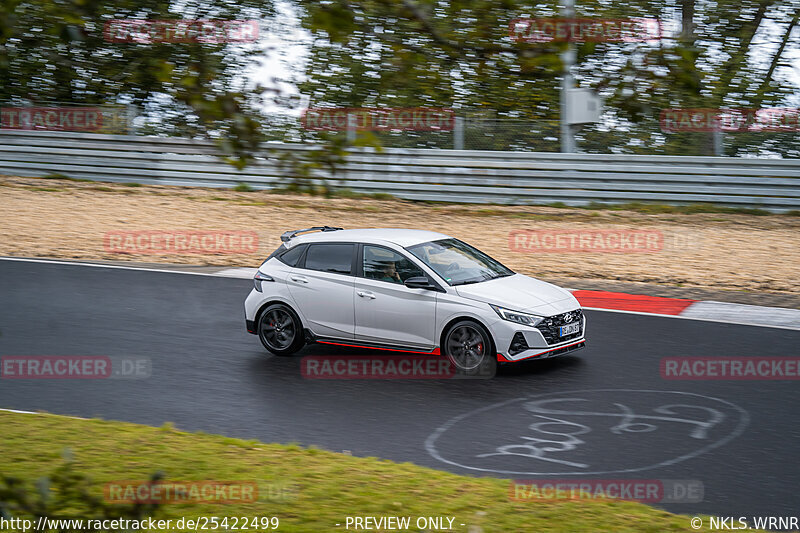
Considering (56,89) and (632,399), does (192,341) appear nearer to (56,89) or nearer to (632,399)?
(632,399)

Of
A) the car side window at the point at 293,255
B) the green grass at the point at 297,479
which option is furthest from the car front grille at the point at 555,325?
the green grass at the point at 297,479

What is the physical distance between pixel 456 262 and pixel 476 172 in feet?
34.3

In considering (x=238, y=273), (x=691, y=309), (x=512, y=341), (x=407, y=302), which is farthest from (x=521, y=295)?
(x=238, y=273)

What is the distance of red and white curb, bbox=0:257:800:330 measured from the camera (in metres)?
12.2

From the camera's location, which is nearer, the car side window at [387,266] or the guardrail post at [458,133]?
the car side window at [387,266]

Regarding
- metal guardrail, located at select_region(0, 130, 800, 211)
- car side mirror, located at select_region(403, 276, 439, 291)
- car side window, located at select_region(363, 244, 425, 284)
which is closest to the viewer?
car side mirror, located at select_region(403, 276, 439, 291)

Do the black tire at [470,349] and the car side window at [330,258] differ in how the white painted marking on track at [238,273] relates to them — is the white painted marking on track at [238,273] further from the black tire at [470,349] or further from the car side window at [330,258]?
the black tire at [470,349]

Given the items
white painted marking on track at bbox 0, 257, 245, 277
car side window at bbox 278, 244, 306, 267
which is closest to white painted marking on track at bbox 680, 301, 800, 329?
car side window at bbox 278, 244, 306, 267

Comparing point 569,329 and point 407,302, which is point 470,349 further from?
point 569,329

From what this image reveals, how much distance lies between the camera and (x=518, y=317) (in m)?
9.54

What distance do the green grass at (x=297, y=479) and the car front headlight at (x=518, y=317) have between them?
3.07 m

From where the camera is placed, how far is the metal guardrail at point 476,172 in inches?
749

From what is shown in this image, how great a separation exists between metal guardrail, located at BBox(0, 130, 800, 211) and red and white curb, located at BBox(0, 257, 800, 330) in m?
5.63

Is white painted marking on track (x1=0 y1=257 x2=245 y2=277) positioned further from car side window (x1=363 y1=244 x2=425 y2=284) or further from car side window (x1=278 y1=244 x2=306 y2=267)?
car side window (x1=363 y1=244 x2=425 y2=284)
